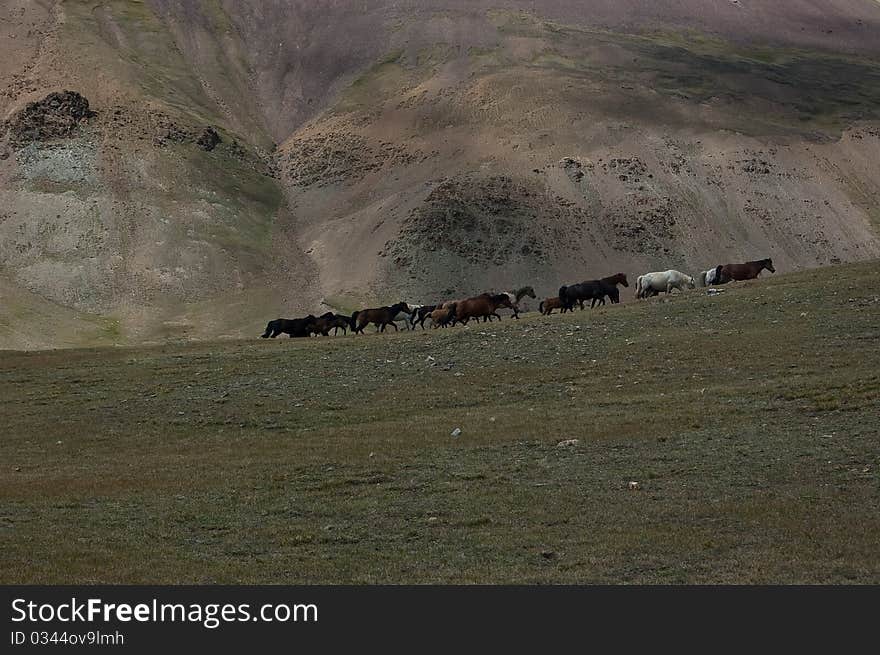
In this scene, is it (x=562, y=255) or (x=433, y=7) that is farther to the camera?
(x=433, y=7)

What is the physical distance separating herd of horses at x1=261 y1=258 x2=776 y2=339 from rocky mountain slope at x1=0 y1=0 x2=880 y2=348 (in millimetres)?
35584

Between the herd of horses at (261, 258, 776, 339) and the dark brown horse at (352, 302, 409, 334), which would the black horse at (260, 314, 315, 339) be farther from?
the dark brown horse at (352, 302, 409, 334)

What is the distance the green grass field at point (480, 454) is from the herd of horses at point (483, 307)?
14.8 feet

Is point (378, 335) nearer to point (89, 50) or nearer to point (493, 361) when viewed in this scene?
point (493, 361)

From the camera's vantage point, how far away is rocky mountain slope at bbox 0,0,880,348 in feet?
339

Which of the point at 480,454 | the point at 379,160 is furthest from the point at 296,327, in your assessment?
the point at 379,160

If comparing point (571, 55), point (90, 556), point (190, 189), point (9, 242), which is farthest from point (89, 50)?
point (90, 556)

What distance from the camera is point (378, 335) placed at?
46.8 meters

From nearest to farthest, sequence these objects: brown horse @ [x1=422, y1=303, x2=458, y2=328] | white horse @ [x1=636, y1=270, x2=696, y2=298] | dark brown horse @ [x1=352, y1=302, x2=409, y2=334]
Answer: brown horse @ [x1=422, y1=303, x2=458, y2=328], dark brown horse @ [x1=352, y1=302, x2=409, y2=334], white horse @ [x1=636, y1=270, x2=696, y2=298]

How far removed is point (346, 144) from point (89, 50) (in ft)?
118

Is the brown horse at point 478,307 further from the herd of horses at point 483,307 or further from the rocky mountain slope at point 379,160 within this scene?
the rocky mountain slope at point 379,160

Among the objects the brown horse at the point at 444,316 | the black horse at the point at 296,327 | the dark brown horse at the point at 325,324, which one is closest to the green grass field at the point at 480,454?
the brown horse at the point at 444,316

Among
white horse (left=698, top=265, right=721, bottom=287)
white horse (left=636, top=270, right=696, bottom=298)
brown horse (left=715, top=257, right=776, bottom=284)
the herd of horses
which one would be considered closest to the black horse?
the herd of horses

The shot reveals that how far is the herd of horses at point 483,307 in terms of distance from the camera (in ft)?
161
